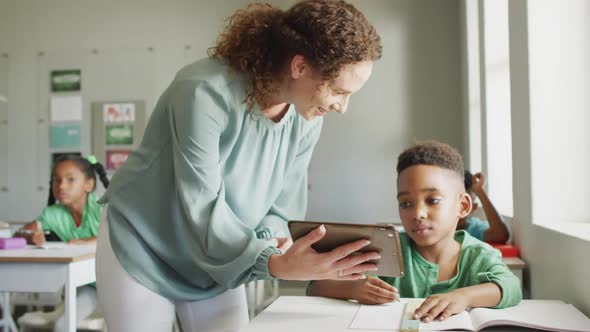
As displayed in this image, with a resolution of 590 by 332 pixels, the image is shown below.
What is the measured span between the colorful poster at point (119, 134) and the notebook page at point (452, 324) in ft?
14.4

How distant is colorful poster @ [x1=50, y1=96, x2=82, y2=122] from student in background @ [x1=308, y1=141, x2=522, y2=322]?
13.7 feet

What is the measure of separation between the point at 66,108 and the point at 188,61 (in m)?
1.11

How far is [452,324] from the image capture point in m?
1.11

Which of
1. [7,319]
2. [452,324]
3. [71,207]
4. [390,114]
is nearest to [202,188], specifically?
[452,324]

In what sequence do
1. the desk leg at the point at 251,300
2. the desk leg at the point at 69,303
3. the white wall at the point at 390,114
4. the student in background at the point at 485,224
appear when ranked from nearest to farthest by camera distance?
the desk leg at the point at 69,303 < the student in background at the point at 485,224 < the desk leg at the point at 251,300 < the white wall at the point at 390,114

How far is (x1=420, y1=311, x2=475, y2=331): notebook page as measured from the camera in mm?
1085

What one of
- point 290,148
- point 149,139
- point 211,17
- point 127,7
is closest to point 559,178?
point 290,148

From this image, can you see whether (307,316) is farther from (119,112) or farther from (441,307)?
(119,112)

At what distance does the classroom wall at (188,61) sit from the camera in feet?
16.0

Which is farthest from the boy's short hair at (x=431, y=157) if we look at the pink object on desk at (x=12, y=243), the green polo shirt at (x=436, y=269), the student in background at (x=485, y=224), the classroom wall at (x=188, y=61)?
the classroom wall at (x=188, y=61)

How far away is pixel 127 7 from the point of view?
5.30 metres

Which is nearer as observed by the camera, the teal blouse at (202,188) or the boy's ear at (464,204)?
the teal blouse at (202,188)

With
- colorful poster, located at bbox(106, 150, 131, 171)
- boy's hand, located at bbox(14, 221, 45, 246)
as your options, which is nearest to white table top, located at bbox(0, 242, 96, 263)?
boy's hand, located at bbox(14, 221, 45, 246)

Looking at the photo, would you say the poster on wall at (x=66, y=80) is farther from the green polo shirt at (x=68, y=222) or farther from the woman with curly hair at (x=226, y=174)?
the woman with curly hair at (x=226, y=174)
